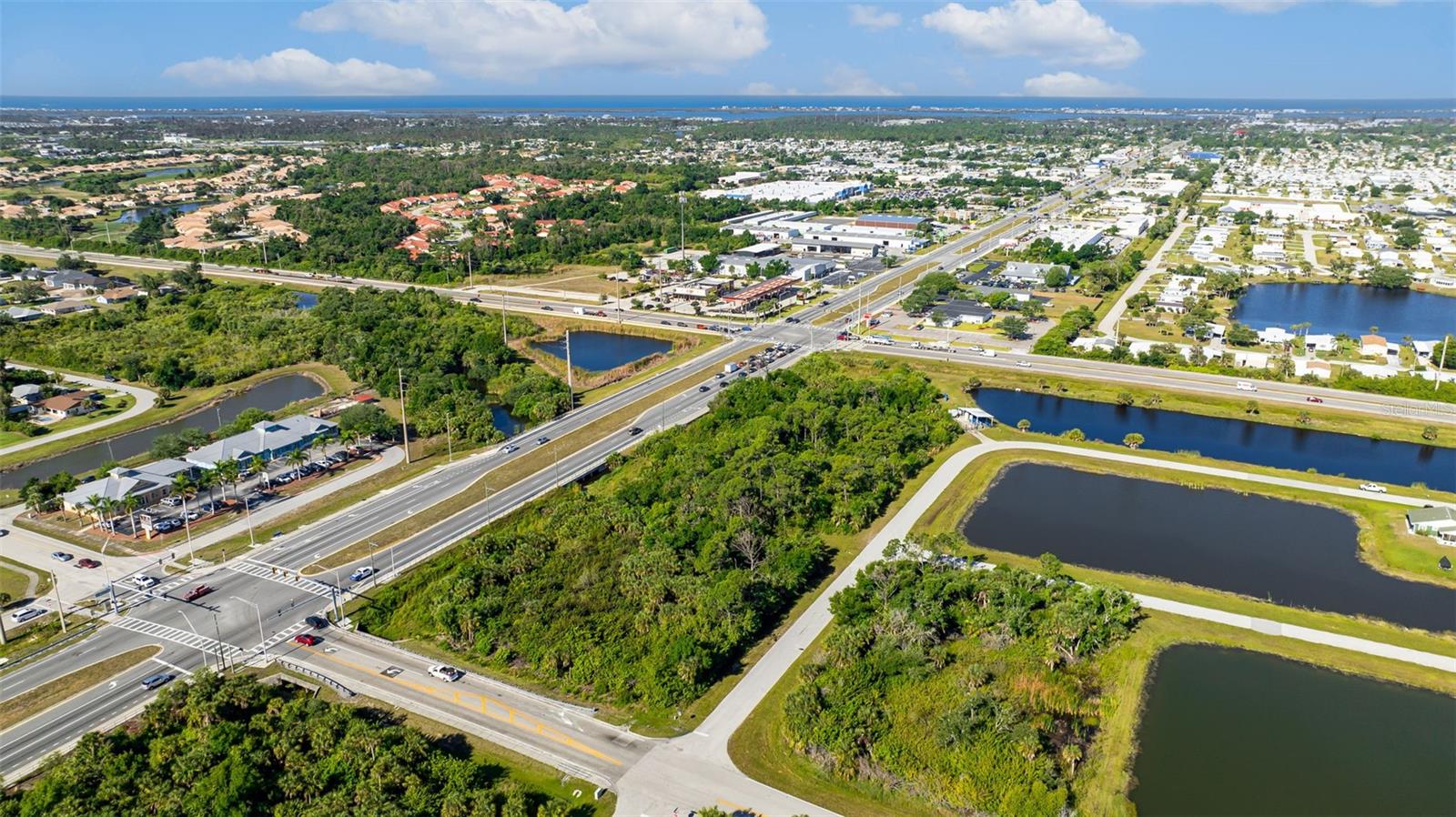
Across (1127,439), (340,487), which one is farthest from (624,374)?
(1127,439)

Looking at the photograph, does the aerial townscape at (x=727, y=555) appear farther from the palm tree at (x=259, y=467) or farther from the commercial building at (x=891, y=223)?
the commercial building at (x=891, y=223)

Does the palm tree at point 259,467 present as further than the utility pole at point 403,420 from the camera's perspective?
No

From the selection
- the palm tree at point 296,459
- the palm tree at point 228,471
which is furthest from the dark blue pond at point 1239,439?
the palm tree at point 228,471

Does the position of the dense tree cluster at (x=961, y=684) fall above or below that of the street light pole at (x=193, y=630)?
above

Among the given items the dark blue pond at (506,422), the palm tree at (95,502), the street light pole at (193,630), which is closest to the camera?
the street light pole at (193,630)

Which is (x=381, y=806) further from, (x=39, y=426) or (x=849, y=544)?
(x=39, y=426)

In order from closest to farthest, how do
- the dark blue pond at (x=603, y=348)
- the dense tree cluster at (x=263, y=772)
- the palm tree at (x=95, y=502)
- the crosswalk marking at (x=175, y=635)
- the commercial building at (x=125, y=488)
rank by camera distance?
the dense tree cluster at (x=263, y=772) < the crosswalk marking at (x=175, y=635) < the palm tree at (x=95, y=502) < the commercial building at (x=125, y=488) < the dark blue pond at (x=603, y=348)

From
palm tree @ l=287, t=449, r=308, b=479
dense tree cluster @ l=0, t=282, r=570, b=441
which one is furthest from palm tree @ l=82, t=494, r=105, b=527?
dense tree cluster @ l=0, t=282, r=570, b=441

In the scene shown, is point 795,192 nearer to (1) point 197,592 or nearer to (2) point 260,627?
(1) point 197,592
